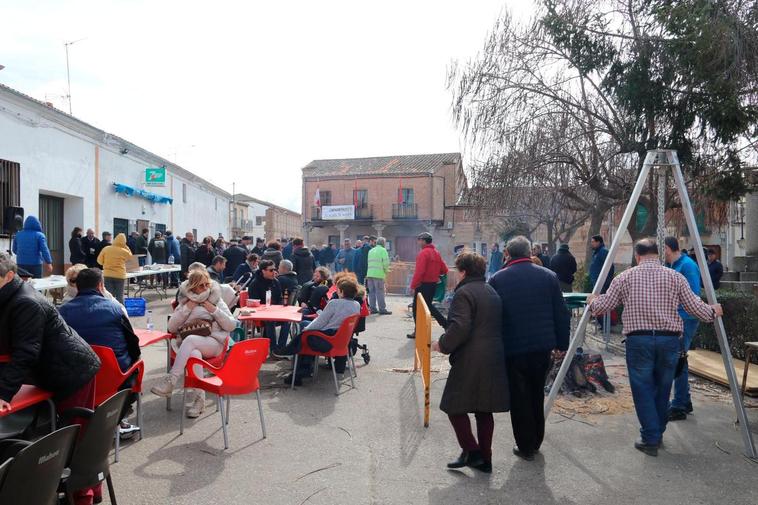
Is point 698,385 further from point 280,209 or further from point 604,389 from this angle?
point 280,209

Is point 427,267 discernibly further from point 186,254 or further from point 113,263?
point 186,254

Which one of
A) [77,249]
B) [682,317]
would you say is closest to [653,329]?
[682,317]

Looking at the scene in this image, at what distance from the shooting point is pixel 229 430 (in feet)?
16.0

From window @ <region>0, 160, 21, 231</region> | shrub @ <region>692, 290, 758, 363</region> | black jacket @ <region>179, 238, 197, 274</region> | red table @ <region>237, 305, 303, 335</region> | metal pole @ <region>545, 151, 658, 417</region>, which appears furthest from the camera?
black jacket @ <region>179, 238, 197, 274</region>

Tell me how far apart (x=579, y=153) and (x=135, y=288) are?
12705mm

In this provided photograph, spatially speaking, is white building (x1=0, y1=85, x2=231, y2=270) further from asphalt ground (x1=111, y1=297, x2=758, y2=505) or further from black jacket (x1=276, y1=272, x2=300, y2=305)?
asphalt ground (x1=111, y1=297, x2=758, y2=505)

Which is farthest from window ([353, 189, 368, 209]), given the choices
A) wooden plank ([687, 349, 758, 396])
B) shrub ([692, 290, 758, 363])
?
wooden plank ([687, 349, 758, 396])

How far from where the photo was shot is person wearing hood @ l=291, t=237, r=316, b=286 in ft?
37.7

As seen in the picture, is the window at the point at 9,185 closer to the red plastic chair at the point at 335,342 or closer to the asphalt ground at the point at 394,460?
the asphalt ground at the point at 394,460

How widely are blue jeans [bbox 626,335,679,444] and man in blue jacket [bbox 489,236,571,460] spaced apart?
0.65 m

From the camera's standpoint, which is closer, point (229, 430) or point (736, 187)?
point (229, 430)

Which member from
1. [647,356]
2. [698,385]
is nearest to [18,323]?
[647,356]

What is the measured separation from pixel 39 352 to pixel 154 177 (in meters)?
20.7

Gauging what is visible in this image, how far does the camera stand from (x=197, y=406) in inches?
206
